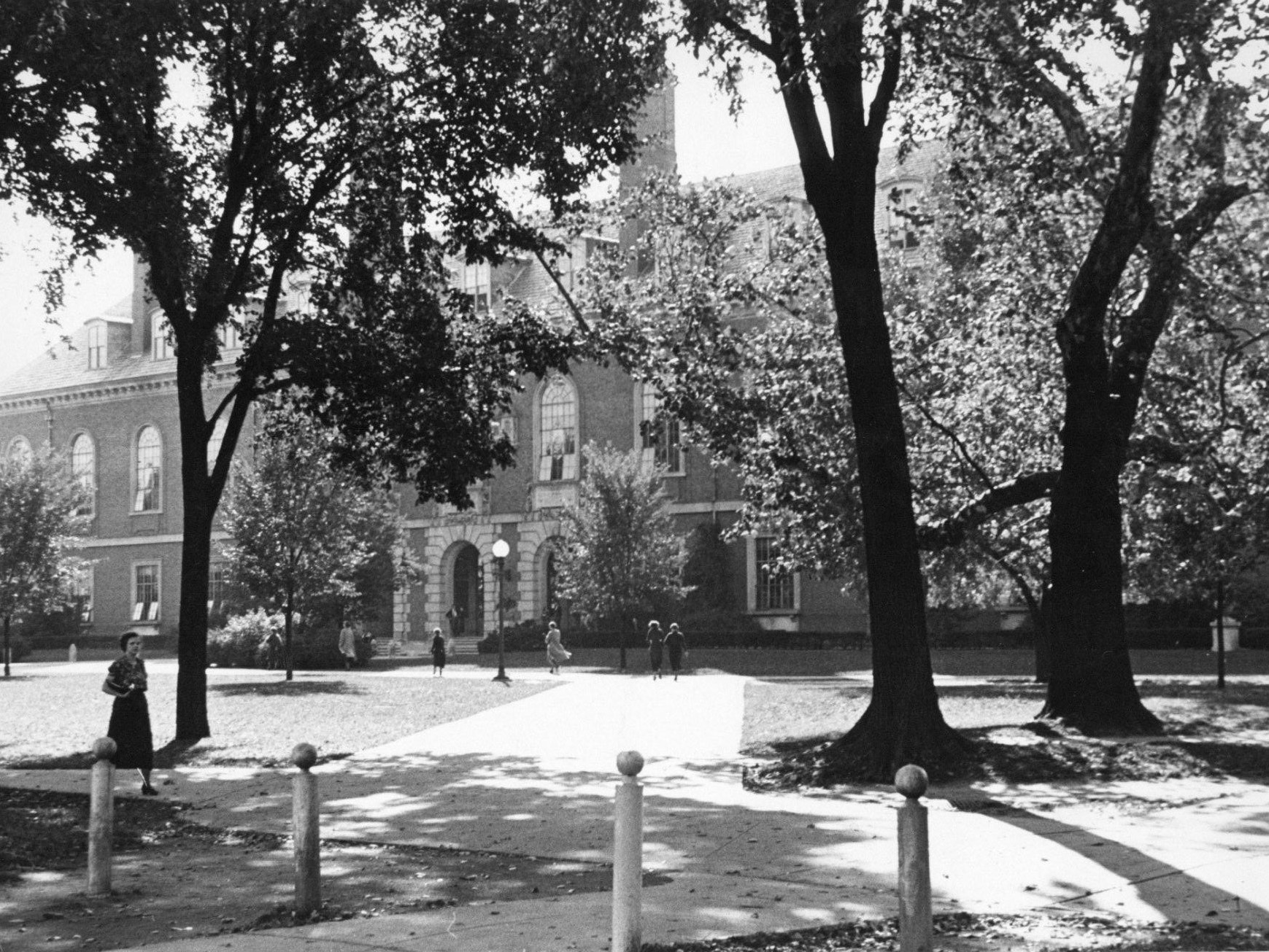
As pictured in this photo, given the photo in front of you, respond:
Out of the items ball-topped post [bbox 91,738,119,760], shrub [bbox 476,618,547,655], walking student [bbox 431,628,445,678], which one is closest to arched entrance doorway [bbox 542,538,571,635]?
shrub [bbox 476,618,547,655]

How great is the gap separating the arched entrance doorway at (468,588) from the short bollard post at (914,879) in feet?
165

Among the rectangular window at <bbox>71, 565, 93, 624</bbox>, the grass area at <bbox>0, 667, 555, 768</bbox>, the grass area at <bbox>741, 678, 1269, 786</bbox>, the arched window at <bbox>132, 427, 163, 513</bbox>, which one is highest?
the arched window at <bbox>132, 427, 163, 513</bbox>

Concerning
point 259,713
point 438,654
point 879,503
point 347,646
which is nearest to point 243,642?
point 347,646

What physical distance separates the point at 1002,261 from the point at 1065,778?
794 centimetres

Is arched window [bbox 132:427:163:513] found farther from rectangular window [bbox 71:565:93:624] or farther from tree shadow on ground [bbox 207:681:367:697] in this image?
tree shadow on ground [bbox 207:681:367:697]

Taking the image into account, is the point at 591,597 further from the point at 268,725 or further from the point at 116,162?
the point at 116,162

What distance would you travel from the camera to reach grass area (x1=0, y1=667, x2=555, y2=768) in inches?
754

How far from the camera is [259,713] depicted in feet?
83.1

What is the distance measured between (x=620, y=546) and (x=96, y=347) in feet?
115

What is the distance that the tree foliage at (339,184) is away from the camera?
15.7 m

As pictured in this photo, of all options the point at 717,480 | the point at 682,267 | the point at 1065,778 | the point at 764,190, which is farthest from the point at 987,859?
the point at 764,190

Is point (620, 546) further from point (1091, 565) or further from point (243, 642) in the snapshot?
point (1091, 565)

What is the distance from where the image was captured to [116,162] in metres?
15.5

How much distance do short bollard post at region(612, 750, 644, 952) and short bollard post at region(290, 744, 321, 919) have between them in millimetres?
2102
